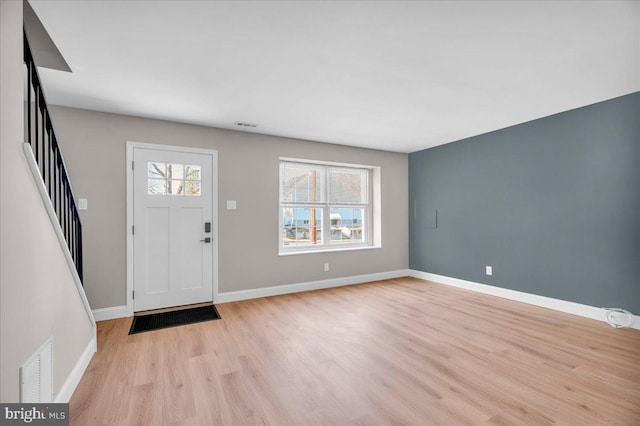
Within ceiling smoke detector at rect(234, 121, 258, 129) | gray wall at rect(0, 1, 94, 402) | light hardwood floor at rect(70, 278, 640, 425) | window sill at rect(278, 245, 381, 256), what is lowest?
light hardwood floor at rect(70, 278, 640, 425)

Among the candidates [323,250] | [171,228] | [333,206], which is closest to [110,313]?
[171,228]

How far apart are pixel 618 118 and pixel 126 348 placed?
5.55 meters

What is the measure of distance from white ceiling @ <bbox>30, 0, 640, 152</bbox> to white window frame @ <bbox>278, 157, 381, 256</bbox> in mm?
1431

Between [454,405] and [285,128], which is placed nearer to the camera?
[454,405]

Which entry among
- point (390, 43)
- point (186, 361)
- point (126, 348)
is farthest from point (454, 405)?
point (126, 348)

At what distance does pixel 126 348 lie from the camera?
2.65m

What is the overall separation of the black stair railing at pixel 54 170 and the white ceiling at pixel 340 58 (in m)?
0.37

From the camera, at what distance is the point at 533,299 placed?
151 inches

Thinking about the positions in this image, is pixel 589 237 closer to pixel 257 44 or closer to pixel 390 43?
pixel 390 43

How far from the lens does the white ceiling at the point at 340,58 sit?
1802mm

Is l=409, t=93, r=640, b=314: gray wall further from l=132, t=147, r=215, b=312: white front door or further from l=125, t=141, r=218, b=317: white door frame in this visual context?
l=132, t=147, r=215, b=312: white front door

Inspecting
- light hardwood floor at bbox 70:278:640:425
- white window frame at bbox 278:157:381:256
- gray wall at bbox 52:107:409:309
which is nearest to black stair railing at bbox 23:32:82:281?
gray wall at bbox 52:107:409:309

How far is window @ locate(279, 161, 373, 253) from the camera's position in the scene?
4770 millimetres

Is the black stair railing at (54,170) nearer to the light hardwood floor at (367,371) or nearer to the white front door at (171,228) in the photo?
the white front door at (171,228)
